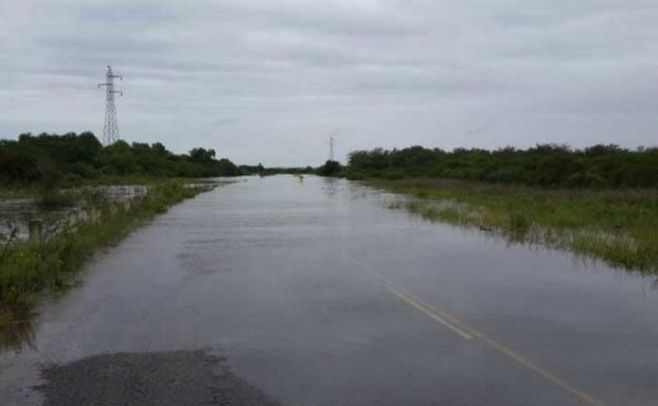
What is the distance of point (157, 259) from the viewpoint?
741 inches

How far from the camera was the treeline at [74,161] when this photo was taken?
64625mm

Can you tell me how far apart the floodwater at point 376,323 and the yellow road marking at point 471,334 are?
3 cm

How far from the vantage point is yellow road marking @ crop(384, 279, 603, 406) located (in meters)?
7.33

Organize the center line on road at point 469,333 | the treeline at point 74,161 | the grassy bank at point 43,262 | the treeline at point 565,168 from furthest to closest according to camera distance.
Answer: the treeline at point 74,161 → the treeline at point 565,168 → the grassy bank at point 43,262 → the center line on road at point 469,333

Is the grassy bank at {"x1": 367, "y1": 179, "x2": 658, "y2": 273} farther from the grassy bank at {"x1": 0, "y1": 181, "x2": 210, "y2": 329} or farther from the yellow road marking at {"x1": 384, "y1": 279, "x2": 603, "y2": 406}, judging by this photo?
the grassy bank at {"x1": 0, "y1": 181, "x2": 210, "y2": 329}

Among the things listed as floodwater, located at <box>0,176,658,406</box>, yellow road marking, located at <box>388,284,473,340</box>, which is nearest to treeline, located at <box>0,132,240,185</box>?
floodwater, located at <box>0,176,658,406</box>

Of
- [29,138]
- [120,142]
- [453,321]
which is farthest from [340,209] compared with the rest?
[120,142]

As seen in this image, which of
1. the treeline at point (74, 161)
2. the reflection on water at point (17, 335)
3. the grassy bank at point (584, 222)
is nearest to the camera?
the reflection on water at point (17, 335)

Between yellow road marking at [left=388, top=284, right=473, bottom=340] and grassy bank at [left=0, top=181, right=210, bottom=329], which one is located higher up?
grassy bank at [left=0, top=181, right=210, bottom=329]

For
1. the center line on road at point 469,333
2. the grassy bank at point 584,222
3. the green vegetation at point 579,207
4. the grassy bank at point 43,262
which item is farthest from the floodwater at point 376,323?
the green vegetation at point 579,207

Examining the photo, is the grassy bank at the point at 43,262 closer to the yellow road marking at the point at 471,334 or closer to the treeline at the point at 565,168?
the yellow road marking at the point at 471,334

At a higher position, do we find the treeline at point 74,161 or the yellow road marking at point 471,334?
the treeline at point 74,161

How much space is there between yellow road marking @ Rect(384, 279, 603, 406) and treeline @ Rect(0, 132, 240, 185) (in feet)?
140

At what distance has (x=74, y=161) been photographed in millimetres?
101250
